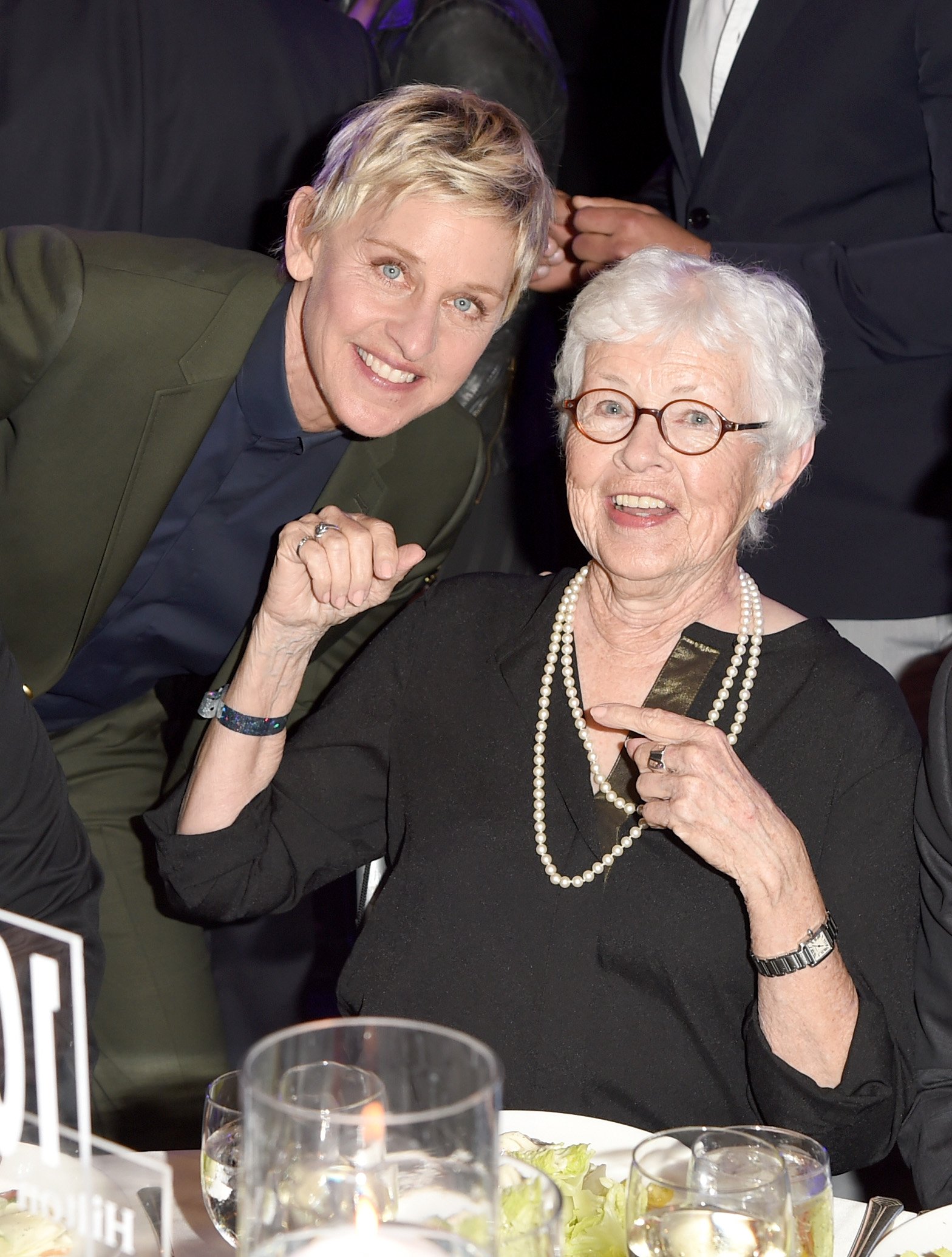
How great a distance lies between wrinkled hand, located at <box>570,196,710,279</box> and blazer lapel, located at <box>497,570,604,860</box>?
61 centimetres

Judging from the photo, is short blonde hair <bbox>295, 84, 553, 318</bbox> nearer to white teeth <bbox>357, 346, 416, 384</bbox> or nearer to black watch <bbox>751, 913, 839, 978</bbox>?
white teeth <bbox>357, 346, 416, 384</bbox>

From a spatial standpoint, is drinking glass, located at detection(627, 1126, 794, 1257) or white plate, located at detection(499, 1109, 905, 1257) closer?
drinking glass, located at detection(627, 1126, 794, 1257)

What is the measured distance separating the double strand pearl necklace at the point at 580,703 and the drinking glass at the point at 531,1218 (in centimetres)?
89

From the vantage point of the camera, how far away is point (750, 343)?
1.82 m

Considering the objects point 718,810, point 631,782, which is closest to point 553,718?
point 631,782

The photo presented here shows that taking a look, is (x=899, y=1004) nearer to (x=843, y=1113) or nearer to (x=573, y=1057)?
(x=843, y=1113)

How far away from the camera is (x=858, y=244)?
7.94ft

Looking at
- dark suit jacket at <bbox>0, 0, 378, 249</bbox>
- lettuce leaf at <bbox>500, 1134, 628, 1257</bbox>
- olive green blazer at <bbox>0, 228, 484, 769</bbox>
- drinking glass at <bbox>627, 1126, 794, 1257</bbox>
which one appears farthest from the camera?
dark suit jacket at <bbox>0, 0, 378, 249</bbox>

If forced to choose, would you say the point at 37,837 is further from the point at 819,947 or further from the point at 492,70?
the point at 492,70

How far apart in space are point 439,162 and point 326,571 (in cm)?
62

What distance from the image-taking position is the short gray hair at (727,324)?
182 cm

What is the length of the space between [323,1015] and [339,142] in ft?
5.99

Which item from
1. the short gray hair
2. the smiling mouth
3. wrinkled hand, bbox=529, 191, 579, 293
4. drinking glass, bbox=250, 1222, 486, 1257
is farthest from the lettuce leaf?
wrinkled hand, bbox=529, 191, 579, 293

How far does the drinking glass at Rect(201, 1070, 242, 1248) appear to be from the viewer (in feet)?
3.22
